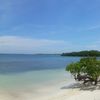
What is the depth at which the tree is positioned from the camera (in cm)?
1328

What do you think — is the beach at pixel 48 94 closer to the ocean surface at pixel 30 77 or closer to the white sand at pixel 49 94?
the white sand at pixel 49 94

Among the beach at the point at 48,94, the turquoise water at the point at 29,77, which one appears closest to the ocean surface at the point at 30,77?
the turquoise water at the point at 29,77

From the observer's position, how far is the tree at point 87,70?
13.3m

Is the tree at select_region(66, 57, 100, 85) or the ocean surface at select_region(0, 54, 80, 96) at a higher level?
the tree at select_region(66, 57, 100, 85)

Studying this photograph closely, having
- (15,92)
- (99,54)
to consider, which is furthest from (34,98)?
(99,54)

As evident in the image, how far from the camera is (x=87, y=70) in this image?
1345 cm

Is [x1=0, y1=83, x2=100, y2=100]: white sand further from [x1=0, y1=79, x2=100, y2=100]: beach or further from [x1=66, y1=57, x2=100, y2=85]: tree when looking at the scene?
[x1=66, y1=57, x2=100, y2=85]: tree

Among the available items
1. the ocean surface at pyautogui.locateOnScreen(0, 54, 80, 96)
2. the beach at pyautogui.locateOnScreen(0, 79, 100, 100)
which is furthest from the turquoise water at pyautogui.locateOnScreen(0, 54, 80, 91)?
the beach at pyautogui.locateOnScreen(0, 79, 100, 100)

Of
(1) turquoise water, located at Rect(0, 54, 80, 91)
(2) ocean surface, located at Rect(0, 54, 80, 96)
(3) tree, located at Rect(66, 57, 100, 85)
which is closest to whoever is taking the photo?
(3) tree, located at Rect(66, 57, 100, 85)

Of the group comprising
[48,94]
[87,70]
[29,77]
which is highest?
[87,70]

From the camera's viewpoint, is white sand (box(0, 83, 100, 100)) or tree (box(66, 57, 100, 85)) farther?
tree (box(66, 57, 100, 85))

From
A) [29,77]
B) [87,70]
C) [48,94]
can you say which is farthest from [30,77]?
[48,94]

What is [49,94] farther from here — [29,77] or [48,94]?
[29,77]

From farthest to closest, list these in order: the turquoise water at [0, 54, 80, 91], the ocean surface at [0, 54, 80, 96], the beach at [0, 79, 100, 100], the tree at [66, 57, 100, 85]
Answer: the turquoise water at [0, 54, 80, 91] → the ocean surface at [0, 54, 80, 96] → the tree at [66, 57, 100, 85] → the beach at [0, 79, 100, 100]
